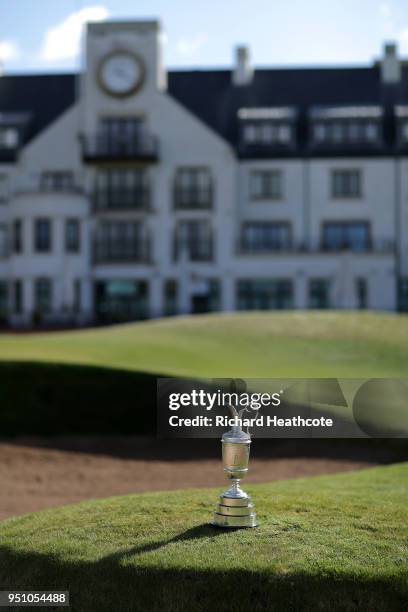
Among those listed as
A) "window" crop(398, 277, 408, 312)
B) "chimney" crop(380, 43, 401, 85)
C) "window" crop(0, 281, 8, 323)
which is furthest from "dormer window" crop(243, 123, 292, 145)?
"window" crop(0, 281, 8, 323)

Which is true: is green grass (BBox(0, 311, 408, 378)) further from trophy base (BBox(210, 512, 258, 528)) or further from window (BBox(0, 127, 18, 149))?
window (BBox(0, 127, 18, 149))

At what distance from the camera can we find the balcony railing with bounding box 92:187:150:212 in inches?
2132

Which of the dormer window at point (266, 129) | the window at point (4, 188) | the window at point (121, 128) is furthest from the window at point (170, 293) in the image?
the window at point (4, 188)

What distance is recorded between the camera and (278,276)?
51.5m

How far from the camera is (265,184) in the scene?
Answer: 181ft

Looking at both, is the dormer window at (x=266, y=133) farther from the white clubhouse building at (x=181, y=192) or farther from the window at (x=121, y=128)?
the window at (x=121, y=128)

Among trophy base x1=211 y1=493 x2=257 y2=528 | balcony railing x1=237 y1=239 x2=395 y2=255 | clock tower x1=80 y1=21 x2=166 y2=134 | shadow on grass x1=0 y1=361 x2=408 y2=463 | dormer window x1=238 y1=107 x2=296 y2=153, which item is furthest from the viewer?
dormer window x1=238 y1=107 x2=296 y2=153

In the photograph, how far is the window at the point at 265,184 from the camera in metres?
55.1

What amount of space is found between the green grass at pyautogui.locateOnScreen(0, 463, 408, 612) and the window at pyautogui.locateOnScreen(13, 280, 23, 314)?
1700 inches

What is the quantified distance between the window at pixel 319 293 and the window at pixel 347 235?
11.2 feet

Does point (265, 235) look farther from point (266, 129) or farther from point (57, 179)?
point (57, 179)

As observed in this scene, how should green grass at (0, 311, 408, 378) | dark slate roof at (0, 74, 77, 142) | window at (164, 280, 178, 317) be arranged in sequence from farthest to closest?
1. dark slate roof at (0, 74, 77, 142)
2. window at (164, 280, 178, 317)
3. green grass at (0, 311, 408, 378)

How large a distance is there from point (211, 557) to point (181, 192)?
48.0 metres

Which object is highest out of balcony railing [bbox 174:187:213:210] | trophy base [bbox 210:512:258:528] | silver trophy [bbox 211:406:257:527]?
balcony railing [bbox 174:187:213:210]
